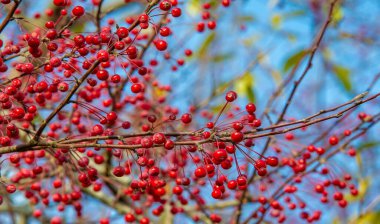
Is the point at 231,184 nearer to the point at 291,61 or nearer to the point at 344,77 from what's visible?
the point at 291,61

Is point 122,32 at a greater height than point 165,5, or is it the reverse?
point 165,5

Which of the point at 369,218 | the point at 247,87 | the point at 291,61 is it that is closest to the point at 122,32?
the point at 369,218

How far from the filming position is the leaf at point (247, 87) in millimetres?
3791

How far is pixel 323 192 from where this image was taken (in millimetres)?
2389

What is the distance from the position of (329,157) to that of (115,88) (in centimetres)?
107

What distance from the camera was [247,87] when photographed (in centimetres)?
384

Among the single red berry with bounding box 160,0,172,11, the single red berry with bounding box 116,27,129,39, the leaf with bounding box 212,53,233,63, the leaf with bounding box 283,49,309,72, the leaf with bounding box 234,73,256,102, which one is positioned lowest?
the single red berry with bounding box 116,27,129,39

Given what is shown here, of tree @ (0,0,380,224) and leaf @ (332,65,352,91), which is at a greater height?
leaf @ (332,65,352,91)

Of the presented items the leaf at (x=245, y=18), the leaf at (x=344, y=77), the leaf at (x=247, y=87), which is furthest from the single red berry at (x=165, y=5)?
the leaf at (x=245, y=18)

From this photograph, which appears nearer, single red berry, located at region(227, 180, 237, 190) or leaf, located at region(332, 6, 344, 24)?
single red berry, located at region(227, 180, 237, 190)

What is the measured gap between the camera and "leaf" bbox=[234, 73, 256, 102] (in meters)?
3.79

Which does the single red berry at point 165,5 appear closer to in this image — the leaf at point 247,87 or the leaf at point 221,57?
the leaf at point 247,87

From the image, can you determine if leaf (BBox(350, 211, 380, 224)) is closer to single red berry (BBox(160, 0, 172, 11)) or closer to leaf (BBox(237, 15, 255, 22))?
single red berry (BBox(160, 0, 172, 11))

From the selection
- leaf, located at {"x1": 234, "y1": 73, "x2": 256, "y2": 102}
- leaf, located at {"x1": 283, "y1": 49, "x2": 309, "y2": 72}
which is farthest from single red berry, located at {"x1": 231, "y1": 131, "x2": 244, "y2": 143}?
leaf, located at {"x1": 283, "y1": 49, "x2": 309, "y2": 72}
